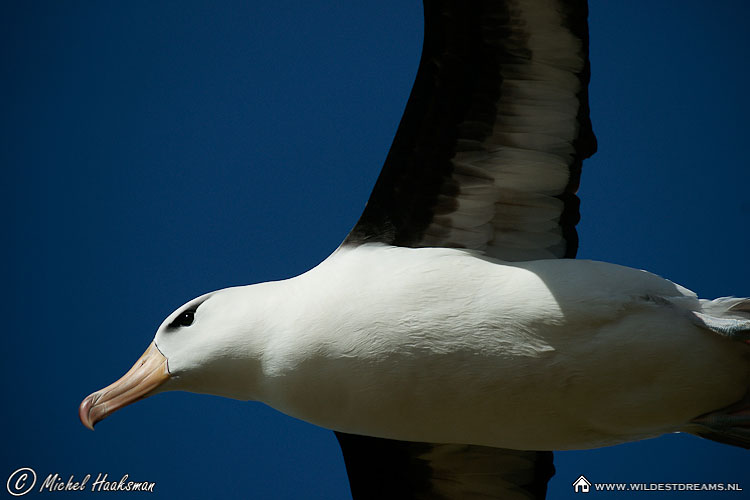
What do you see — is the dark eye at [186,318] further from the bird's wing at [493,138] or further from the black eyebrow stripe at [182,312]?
the bird's wing at [493,138]

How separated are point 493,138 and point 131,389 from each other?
2309mm

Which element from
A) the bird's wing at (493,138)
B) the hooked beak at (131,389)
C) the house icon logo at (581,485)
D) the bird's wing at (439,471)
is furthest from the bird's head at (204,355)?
the house icon logo at (581,485)

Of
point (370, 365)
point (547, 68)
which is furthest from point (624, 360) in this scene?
point (547, 68)

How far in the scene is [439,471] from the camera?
226 inches

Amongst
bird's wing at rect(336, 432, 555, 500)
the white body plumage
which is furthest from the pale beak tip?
bird's wing at rect(336, 432, 555, 500)

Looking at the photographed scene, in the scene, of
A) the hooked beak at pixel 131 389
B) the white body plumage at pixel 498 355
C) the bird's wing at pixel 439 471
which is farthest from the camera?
the bird's wing at pixel 439 471

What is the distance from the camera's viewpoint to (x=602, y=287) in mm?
4367

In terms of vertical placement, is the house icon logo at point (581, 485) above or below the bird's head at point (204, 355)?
below

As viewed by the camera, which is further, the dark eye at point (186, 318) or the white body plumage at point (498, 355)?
the dark eye at point (186, 318)

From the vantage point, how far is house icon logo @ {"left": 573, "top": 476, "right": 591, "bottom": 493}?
8.34 metres

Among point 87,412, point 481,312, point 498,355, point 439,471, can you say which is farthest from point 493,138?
point 87,412

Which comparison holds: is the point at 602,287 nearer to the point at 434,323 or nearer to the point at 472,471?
the point at 434,323

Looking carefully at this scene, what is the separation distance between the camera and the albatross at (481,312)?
14.1ft

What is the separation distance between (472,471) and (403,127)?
7.38 feet
